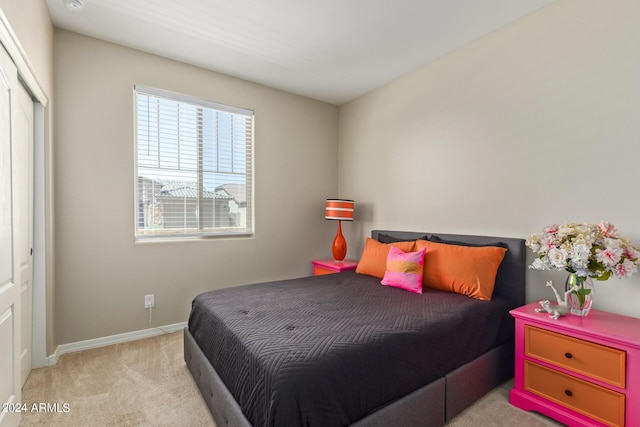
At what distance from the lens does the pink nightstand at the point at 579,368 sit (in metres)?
1.58

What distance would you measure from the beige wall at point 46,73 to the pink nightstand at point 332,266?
2.53 m

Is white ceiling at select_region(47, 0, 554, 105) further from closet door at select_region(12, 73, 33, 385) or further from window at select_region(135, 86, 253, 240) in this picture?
closet door at select_region(12, 73, 33, 385)

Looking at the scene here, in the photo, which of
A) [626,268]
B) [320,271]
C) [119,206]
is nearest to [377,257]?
[320,271]

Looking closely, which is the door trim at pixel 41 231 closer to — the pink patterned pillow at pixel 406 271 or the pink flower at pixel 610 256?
the pink patterned pillow at pixel 406 271

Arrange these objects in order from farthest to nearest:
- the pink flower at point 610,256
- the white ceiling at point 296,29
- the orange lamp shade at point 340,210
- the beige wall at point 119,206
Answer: the orange lamp shade at point 340,210 < the beige wall at point 119,206 < the white ceiling at point 296,29 < the pink flower at point 610,256

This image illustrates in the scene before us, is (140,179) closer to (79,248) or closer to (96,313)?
(79,248)

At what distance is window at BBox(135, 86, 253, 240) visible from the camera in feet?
9.96

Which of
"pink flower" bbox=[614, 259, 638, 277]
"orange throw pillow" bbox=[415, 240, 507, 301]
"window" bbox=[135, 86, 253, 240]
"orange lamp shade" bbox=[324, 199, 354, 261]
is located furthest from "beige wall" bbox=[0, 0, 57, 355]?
"pink flower" bbox=[614, 259, 638, 277]

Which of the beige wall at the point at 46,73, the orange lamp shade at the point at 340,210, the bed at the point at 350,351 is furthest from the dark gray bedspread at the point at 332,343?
the orange lamp shade at the point at 340,210

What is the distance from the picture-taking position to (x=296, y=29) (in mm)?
2604

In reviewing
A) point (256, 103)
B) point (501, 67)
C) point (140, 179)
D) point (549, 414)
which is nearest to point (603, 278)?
point (549, 414)

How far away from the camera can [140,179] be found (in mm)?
3010

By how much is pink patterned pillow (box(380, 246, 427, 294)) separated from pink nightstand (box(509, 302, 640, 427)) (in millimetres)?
697

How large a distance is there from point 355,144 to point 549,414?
10.6ft
